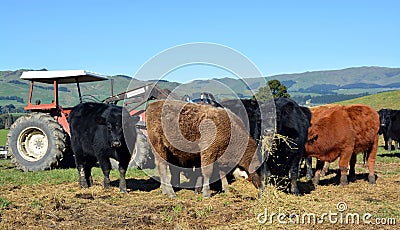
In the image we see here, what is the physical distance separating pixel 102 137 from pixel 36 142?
16.5 ft

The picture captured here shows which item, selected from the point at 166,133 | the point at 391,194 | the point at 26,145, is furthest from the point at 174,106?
the point at 26,145

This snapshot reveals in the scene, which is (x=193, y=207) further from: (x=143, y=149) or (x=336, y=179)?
(x=143, y=149)

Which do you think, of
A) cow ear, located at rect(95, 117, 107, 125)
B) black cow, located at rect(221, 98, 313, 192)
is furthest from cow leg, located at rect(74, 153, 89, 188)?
black cow, located at rect(221, 98, 313, 192)

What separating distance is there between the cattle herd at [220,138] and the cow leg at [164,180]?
20mm

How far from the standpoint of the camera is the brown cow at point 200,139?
28.7 ft

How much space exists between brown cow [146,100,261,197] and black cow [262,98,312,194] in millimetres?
450

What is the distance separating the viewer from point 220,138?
28.6ft

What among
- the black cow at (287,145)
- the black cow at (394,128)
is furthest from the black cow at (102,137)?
the black cow at (394,128)

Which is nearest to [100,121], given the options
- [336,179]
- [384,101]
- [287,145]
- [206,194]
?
[206,194]

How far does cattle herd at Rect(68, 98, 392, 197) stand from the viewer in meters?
8.76

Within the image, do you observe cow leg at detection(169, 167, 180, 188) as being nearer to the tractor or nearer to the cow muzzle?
the cow muzzle

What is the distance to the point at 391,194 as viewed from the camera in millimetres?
8961

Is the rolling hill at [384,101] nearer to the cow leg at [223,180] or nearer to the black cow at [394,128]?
the black cow at [394,128]

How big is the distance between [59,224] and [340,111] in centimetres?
682
